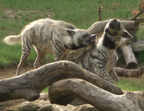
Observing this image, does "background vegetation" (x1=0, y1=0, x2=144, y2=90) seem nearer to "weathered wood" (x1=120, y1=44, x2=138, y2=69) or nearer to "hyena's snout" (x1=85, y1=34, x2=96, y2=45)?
"weathered wood" (x1=120, y1=44, x2=138, y2=69)

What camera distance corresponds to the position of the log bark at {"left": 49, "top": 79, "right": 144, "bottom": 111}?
287cm

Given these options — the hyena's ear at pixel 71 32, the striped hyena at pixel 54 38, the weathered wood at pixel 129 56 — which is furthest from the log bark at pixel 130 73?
the hyena's ear at pixel 71 32

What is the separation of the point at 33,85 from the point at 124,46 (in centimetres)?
474

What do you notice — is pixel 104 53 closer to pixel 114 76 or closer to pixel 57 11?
pixel 114 76

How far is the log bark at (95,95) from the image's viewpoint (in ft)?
9.40

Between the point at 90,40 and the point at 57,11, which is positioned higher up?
the point at 90,40

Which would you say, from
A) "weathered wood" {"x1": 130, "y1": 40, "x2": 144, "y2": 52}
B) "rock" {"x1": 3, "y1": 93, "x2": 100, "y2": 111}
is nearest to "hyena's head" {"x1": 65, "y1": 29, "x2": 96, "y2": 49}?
"rock" {"x1": 3, "y1": 93, "x2": 100, "y2": 111}

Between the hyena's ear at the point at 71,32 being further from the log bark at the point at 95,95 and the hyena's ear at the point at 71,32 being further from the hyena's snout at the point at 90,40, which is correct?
the log bark at the point at 95,95

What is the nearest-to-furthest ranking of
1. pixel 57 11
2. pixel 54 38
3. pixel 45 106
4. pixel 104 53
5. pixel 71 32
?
pixel 45 106 → pixel 104 53 → pixel 71 32 → pixel 54 38 → pixel 57 11

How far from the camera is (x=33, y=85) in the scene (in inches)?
124

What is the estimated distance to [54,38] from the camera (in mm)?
5719

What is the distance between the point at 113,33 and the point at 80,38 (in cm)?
99

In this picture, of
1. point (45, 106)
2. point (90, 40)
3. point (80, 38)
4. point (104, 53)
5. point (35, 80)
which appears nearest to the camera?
point (35, 80)

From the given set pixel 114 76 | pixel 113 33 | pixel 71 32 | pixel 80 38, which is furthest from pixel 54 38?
pixel 113 33
